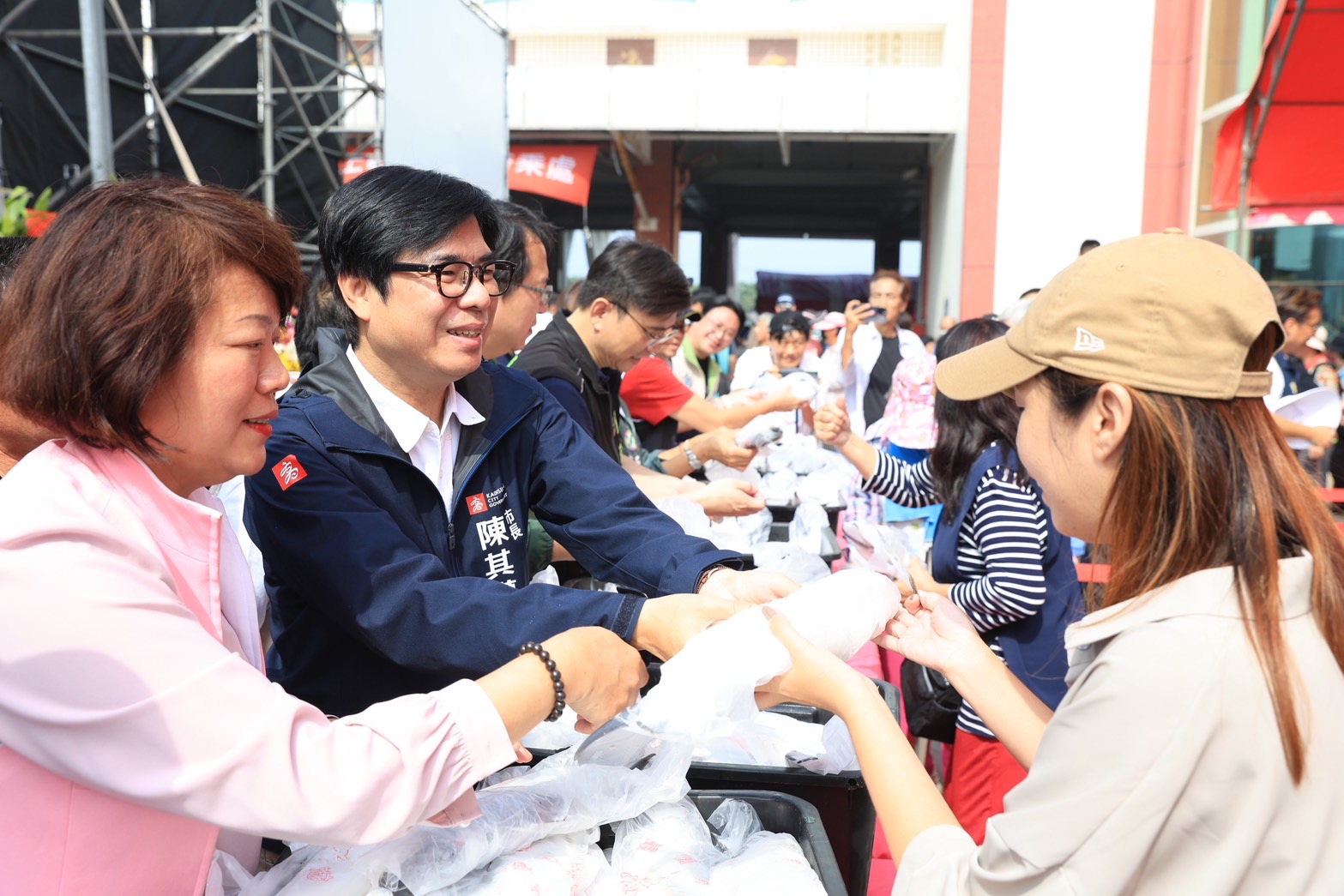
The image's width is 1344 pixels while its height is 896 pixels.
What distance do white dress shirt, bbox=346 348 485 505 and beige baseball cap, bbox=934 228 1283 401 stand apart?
1.06m

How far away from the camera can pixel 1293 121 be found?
8.27 m

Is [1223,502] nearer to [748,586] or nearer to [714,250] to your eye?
[748,586]

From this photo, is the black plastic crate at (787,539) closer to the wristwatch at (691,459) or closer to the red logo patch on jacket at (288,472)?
the wristwatch at (691,459)

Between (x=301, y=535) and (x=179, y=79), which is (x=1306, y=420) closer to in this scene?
(x=301, y=535)

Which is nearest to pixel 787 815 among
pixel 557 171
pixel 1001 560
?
pixel 1001 560

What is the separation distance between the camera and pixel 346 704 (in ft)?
5.49

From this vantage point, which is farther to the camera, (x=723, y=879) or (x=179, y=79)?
(x=179, y=79)

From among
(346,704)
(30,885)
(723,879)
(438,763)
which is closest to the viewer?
(30,885)

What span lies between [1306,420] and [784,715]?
4189 millimetres

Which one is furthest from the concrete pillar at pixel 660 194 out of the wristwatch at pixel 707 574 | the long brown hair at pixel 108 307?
the long brown hair at pixel 108 307

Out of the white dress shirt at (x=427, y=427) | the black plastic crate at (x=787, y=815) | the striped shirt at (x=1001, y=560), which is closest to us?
the black plastic crate at (x=787, y=815)

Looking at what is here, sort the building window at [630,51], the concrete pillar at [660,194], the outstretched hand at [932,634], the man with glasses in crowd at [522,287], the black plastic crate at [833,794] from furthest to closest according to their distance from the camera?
the concrete pillar at [660,194] → the building window at [630,51] → the man with glasses in crowd at [522,287] → the black plastic crate at [833,794] → the outstretched hand at [932,634]

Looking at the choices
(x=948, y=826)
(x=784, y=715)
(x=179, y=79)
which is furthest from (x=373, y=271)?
(x=179, y=79)

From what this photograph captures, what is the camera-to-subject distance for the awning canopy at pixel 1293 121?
25.3ft
